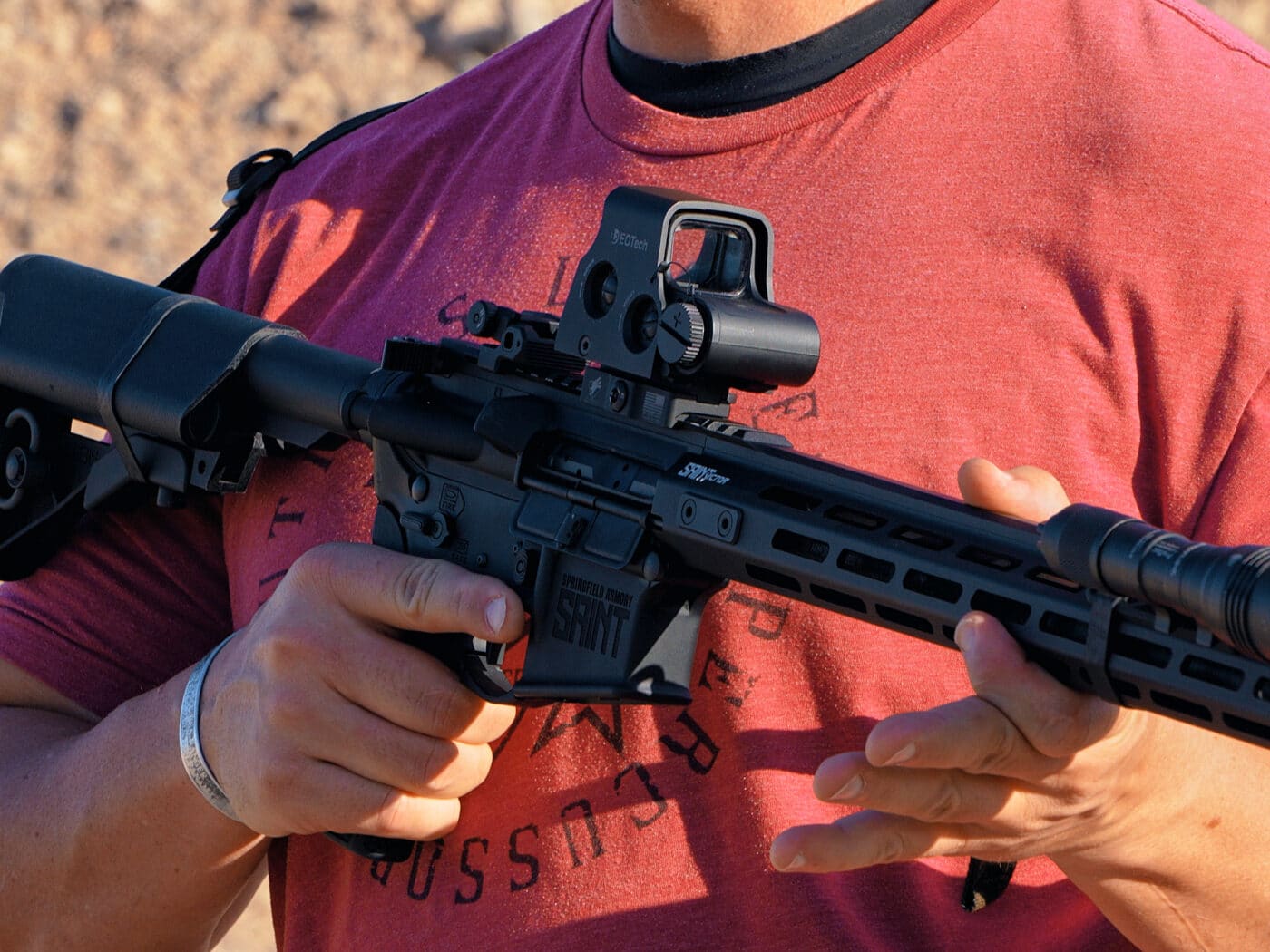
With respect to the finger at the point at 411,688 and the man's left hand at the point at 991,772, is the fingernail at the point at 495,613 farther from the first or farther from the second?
the man's left hand at the point at 991,772

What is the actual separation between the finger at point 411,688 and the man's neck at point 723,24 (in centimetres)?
95

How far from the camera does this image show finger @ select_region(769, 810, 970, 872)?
1.51 metres

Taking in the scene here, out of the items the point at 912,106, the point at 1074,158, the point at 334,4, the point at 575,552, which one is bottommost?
the point at 575,552

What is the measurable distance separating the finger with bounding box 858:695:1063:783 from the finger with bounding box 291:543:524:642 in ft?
2.07

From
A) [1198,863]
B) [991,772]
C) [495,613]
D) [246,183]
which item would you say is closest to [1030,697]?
[991,772]

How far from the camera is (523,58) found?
2604 millimetres

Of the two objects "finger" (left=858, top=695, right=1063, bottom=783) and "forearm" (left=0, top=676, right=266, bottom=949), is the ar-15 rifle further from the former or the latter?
"forearm" (left=0, top=676, right=266, bottom=949)

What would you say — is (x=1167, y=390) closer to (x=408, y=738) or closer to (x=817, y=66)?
(x=817, y=66)

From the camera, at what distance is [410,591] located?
202 centimetres

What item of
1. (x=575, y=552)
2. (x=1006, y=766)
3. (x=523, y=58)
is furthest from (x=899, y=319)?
(x=523, y=58)

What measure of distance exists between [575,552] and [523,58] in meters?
1.07

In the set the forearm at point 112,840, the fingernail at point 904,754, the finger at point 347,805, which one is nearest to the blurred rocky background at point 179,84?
the forearm at point 112,840

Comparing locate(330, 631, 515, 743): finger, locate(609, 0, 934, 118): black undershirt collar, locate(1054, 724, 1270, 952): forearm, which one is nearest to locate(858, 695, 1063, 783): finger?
locate(1054, 724, 1270, 952): forearm

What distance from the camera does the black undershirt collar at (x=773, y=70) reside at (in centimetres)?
216
